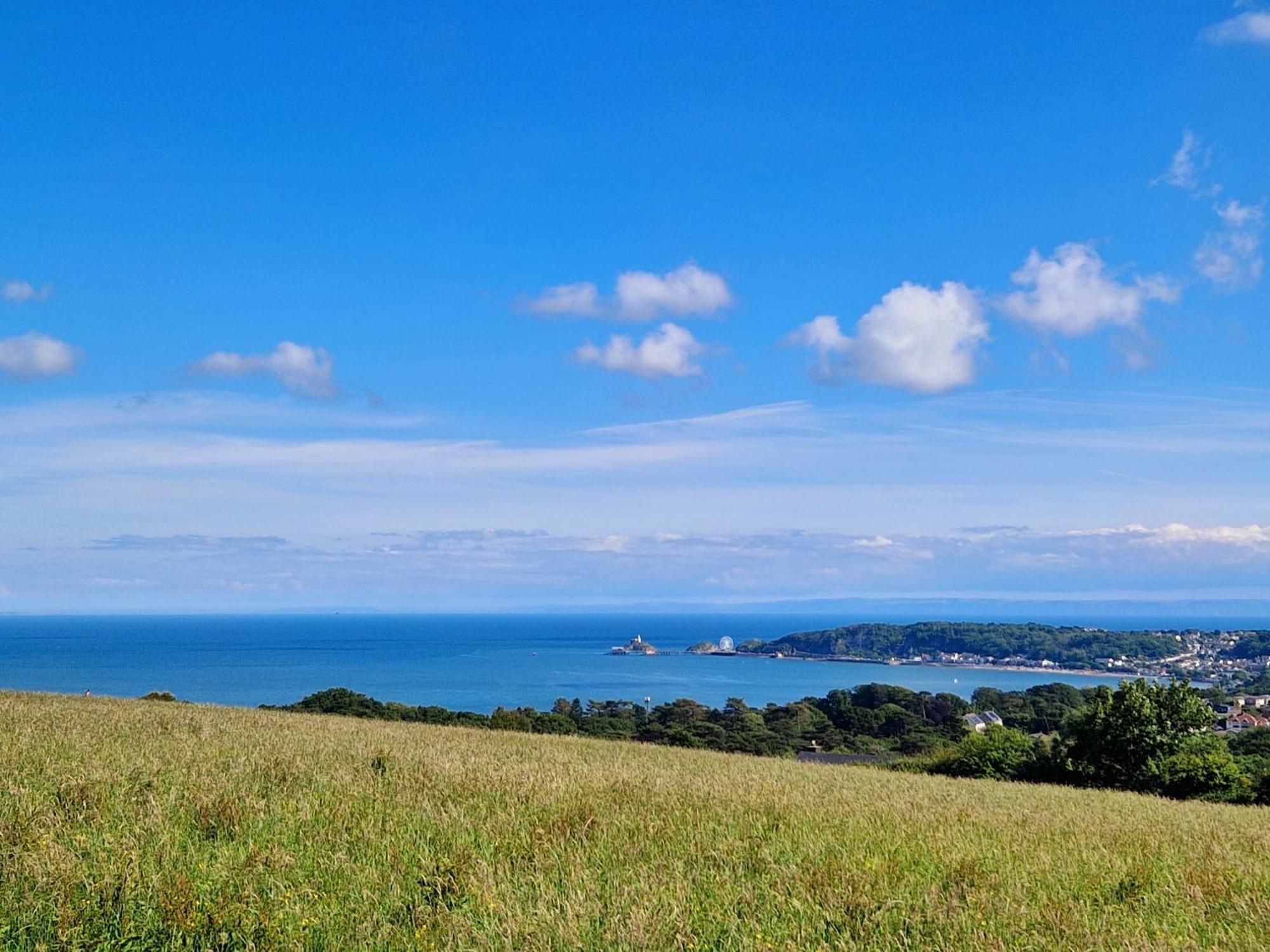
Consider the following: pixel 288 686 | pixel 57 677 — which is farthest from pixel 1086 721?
pixel 57 677

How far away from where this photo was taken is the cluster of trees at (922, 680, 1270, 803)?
25.8m

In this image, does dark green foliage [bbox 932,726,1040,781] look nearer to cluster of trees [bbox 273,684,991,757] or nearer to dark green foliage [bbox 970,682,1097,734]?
cluster of trees [bbox 273,684,991,757]

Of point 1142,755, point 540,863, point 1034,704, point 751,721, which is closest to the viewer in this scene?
point 540,863

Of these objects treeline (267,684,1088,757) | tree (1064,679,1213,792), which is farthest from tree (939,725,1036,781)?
treeline (267,684,1088,757)

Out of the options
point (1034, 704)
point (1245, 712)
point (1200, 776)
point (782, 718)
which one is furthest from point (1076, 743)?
point (1245, 712)

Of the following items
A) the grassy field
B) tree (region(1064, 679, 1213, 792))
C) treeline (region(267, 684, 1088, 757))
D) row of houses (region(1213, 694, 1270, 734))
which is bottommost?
row of houses (region(1213, 694, 1270, 734))

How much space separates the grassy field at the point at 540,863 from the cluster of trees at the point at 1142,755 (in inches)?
722

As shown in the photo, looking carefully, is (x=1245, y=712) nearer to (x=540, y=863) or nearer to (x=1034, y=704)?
(x=1034, y=704)

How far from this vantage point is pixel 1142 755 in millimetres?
26734

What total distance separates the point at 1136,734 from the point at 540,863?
2638 cm

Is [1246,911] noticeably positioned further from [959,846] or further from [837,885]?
[837,885]

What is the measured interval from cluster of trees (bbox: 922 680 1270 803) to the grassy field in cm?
1833

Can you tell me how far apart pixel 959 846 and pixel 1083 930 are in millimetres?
1991

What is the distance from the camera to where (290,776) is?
27.9 feet
